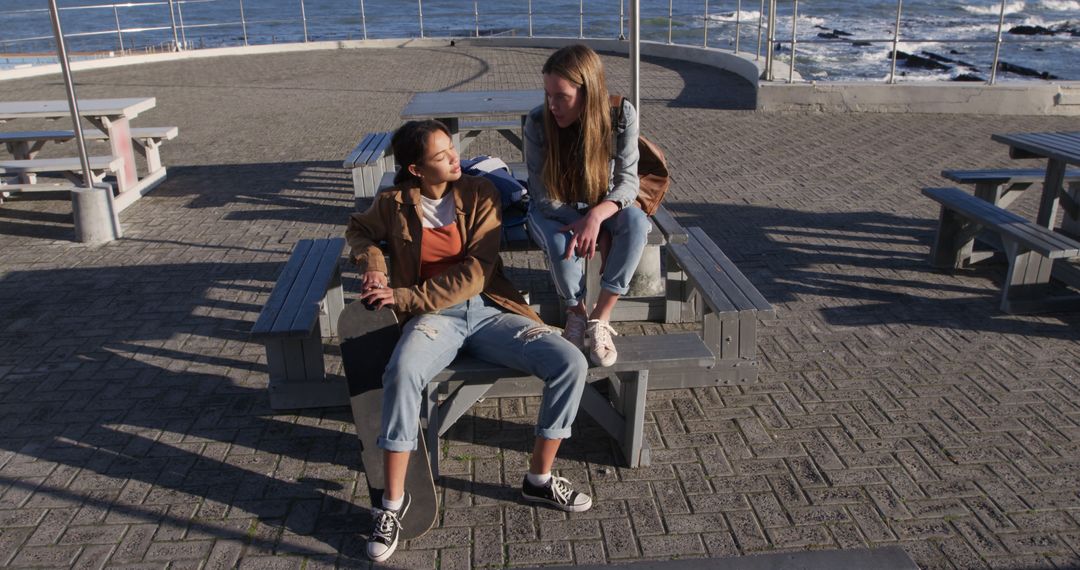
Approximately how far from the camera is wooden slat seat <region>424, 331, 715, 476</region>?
3.54m

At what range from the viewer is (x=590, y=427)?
4082 mm

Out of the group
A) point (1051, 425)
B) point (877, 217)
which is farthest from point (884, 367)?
point (877, 217)

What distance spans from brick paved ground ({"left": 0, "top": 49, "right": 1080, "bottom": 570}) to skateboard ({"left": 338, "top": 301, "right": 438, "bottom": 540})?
23 cm

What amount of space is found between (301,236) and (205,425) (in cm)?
316

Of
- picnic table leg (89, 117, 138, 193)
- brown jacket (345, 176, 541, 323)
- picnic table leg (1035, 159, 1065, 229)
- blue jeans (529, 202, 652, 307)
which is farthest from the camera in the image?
picnic table leg (89, 117, 138, 193)

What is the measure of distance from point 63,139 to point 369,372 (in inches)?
263

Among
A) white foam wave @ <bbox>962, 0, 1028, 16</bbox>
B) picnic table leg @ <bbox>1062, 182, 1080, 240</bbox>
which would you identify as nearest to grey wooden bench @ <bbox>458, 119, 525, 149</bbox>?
picnic table leg @ <bbox>1062, 182, 1080, 240</bbox>

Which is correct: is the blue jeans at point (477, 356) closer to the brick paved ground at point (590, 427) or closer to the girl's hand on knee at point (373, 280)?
the girl's hand on knee at point (373, 280)

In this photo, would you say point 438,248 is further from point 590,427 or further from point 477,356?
point 590,427

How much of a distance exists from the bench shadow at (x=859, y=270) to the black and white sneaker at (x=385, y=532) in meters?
3.03

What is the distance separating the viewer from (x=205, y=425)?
411cm

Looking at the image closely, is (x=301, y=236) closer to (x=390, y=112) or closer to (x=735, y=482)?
(x=735, y=482)

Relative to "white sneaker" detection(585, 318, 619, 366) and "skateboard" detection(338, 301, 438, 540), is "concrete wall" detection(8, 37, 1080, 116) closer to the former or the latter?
"white sneaker" detection(585, 318, 619, 366)

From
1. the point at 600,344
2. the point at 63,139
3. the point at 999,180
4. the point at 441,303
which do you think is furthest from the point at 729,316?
the point at 63,139
